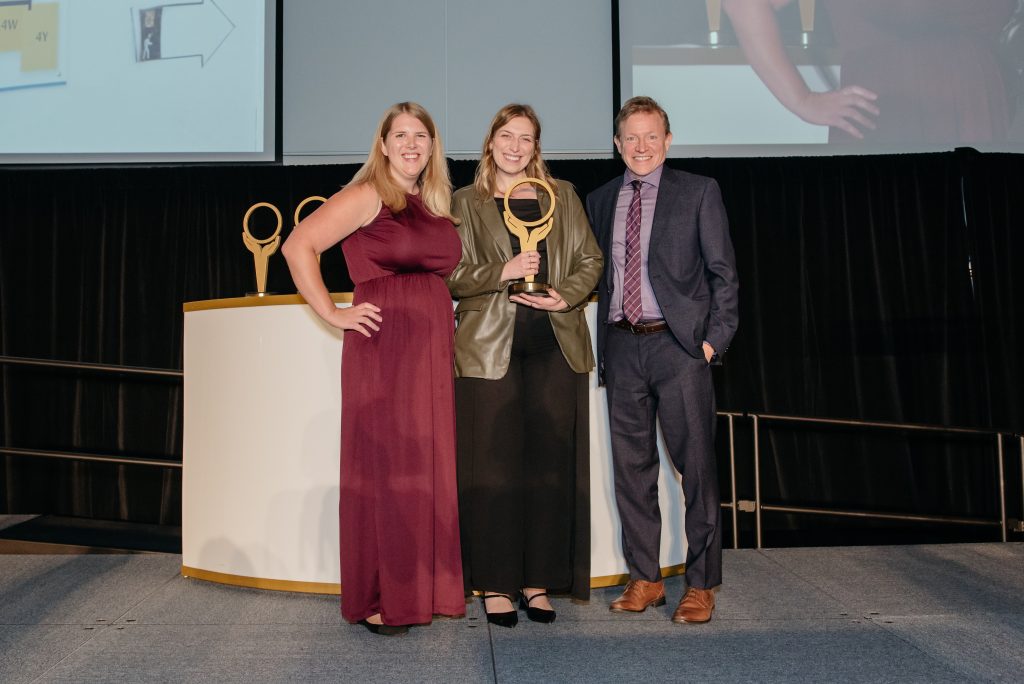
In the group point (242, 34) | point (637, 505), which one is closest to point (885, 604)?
point (637, 505)

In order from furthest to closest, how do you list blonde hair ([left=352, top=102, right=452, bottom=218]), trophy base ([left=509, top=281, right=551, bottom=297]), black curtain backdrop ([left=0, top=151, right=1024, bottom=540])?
1. black curtain backdrop ([left=0, top=151, right=1024, bottom=540])
2. blonde hair ([left=352, top=102, right=452, bottom=218])
3. trophy base ([left=509, top=281, right=551, bottom=297])

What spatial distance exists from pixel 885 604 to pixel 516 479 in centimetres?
125

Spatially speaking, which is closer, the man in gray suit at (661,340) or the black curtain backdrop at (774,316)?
the man in gray suit at (661,340)

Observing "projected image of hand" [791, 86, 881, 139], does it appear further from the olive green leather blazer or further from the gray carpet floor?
the olive green leather blazer

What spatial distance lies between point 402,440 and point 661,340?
819mm

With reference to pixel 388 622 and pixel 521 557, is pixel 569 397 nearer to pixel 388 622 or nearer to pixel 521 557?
pixel 521 557

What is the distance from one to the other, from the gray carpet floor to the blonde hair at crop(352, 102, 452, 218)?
1211 mm

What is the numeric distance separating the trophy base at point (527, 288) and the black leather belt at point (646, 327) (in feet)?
1.17

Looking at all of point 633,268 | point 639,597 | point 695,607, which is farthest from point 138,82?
point 695,607

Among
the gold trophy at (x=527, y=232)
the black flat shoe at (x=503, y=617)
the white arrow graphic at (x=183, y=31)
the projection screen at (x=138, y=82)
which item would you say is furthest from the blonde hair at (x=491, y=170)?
the white arrow graphic at (x=183, y=31)

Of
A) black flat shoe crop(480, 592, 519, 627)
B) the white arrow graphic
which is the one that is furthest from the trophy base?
the white arrow graphic

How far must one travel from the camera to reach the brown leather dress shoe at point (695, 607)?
256 cm

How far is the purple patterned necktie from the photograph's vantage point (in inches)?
105

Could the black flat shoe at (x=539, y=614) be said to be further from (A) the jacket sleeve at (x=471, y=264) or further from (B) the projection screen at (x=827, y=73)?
(B) the projection screen at (x=827, y=73)
